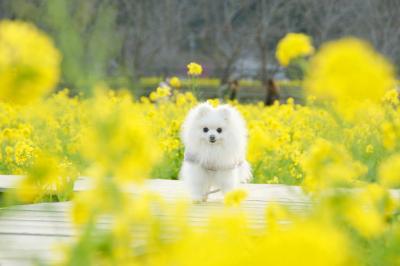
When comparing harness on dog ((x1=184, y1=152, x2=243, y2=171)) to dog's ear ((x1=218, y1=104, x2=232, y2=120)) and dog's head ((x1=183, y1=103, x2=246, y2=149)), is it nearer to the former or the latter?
dog's head ((x1=183, y1=103, x2=246, y2=149))

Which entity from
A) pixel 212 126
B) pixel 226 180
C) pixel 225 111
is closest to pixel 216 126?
pixel 212 126

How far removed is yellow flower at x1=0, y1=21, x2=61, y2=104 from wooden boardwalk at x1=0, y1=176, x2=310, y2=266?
0.58 feet

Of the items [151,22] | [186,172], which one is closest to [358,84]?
[186,172]

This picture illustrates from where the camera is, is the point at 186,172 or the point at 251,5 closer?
the point at 186,172

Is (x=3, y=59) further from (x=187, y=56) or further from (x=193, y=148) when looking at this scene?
(x=187, y=56)

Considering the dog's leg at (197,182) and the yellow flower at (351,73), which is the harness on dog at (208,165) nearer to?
the dog's leg at (197,182)

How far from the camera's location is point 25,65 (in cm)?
113

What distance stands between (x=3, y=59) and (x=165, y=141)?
542 cm

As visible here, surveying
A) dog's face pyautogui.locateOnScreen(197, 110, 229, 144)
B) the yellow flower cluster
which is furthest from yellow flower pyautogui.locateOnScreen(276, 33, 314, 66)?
dog's face pyautogui.locateOnScreen(197, 110, 229, 144)

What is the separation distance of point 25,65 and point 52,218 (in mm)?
1618

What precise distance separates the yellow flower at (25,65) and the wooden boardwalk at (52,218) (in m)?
0.18

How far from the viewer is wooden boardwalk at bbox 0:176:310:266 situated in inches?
91.3

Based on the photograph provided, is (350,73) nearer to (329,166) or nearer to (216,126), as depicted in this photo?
(329,166)

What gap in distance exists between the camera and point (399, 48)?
2908 centimetres
